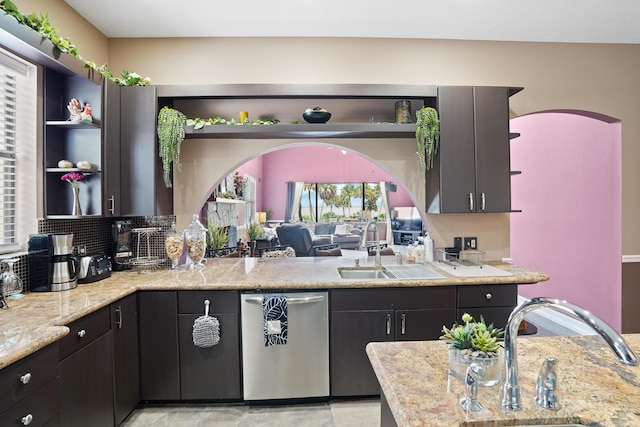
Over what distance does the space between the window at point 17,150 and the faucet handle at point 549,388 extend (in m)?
2.72

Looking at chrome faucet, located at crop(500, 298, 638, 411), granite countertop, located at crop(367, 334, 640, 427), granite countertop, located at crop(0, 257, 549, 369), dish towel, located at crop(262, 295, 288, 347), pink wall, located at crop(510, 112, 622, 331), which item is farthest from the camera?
pink wall, located at crop(510, 112, 622, 331)

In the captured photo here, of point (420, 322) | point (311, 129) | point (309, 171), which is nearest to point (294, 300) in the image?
point (420, 322)

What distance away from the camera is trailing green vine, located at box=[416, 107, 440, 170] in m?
2.93

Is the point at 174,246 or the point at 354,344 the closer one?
the point at 354,344

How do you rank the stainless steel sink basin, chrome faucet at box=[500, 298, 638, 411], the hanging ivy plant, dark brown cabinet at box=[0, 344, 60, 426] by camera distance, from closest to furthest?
chrome faucet at box=[500, 298, 638, 411] → dark brown cabinet at box=[0, 344, 60, 426] → the hanging ivy plant → the stainless steel sink basin

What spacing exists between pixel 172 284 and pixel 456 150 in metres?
2.31

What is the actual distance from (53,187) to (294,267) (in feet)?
5.83

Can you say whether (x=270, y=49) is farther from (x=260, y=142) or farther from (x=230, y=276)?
(x=230, y=276)

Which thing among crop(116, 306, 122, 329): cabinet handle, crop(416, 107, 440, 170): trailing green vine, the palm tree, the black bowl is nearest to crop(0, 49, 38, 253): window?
crop(116, 306, 122, 329): cabinet handle

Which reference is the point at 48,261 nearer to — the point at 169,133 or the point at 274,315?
the point at 169,133

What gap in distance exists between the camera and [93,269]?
2.56 metres

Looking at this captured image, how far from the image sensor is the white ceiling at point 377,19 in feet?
9.03

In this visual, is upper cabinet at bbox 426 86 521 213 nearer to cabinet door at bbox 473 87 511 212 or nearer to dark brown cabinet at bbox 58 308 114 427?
cabinet door at bbox 473 87 511 212

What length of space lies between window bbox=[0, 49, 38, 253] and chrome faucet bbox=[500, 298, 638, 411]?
264 centimetres
